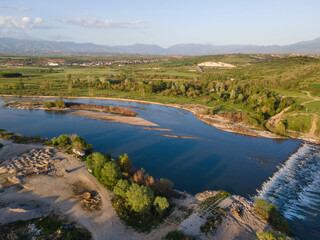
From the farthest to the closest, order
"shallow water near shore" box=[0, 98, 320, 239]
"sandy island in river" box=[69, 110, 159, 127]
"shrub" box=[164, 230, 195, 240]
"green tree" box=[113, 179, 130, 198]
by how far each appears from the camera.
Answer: "sandy island in river" box=[69, 110, 159, 127]
"shallow water near shore" box=[0, 98, 320, 239]
"green tree" box=[113, 179, 130, 198]
"shrub" box=[164, 230, 195, 240]

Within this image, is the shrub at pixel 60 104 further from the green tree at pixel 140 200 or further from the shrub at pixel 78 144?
the green tree at pixel 140 200

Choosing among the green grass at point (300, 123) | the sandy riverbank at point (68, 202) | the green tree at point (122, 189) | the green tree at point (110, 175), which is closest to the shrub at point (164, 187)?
the sandy riverbank at point (68, 202)

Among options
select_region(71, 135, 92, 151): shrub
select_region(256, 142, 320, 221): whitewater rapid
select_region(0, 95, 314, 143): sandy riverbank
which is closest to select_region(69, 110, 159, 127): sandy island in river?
select_region(0, 95, 314, 143): sandy riverbank

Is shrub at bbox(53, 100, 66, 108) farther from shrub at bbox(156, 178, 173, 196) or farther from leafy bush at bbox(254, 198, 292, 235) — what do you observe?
leafy bush at bbox(254, 198, 292, 235)

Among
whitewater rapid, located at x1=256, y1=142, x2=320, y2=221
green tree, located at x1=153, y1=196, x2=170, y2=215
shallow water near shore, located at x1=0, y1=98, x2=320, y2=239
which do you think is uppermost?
green tree, located at x1=153, y1=196, x2=170, y2=215

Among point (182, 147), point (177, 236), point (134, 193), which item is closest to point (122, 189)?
point (134, 193)

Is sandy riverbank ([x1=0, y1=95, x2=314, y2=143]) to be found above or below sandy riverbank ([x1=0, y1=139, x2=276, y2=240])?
below
